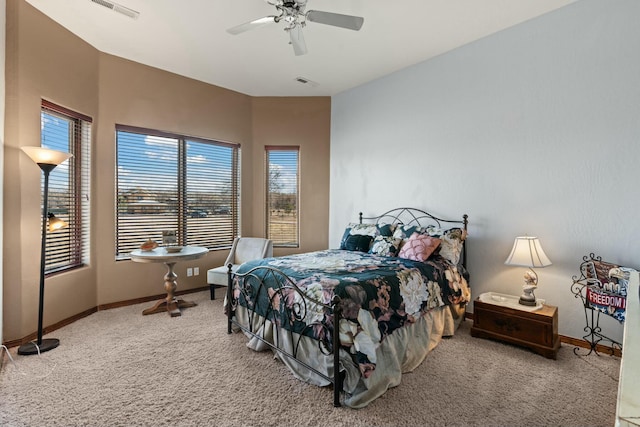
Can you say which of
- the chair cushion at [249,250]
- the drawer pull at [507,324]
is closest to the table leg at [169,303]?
the chair cushion at [249,250]

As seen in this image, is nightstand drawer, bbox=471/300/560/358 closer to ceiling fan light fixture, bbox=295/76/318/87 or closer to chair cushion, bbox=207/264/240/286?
chair cushion, bbox=207/264/240/286

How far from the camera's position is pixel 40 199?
131 inches

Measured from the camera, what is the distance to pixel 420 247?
137 inches

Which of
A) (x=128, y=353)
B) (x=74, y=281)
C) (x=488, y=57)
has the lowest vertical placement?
(x=128, y=353)

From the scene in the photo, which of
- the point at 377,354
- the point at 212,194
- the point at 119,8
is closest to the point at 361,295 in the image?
the point at 377,354

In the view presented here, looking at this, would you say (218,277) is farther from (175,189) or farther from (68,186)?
(68,186)

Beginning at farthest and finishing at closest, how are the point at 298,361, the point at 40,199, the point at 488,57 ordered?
1. the point at 488,57
2. the point at 40,199
3. the point at 298,361

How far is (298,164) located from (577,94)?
3.85 metres

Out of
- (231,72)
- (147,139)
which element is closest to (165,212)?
(147,139)

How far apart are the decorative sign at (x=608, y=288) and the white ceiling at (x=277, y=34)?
8.29 feet

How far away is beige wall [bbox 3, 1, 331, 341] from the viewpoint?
122 inches

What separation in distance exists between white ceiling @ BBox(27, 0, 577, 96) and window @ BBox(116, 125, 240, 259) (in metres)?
1.08

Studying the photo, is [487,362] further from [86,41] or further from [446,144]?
[86,41]

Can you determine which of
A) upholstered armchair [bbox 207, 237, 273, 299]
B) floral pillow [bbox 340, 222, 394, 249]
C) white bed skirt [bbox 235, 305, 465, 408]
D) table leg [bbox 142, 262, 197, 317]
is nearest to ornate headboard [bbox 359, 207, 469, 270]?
floral pillow [bbox 340, 222, 394, 249]
